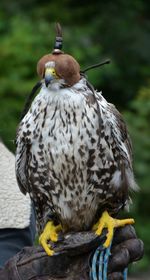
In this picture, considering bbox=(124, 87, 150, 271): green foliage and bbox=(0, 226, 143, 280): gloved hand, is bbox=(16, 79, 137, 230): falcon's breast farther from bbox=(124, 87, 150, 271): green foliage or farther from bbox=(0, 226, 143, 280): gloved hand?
bbox=(124, 87, 150, 271): green foliage

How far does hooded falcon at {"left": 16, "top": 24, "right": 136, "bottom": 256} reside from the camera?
2.97m

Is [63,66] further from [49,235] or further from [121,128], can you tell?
[49,235]

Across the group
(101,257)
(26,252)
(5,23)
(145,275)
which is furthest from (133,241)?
(5,23)

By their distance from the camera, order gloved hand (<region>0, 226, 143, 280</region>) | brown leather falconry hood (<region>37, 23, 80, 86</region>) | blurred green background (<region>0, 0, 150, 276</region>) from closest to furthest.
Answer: brown leather falconry hood (<region>37, 23, 80, 86</region>), gloved hand (<region>0, 226, 143, 280</region>), blurred green background (<region>0, 0, 150, 276</region>)

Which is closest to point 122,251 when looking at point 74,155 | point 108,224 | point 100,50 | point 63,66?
point 108,224

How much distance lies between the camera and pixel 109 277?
3107 mm

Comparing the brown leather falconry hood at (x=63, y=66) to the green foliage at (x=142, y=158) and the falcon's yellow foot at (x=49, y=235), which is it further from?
the green foliage at (x=142, y=158)

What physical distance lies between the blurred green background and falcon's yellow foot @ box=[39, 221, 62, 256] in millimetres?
3057

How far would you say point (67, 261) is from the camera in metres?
→ 3.11

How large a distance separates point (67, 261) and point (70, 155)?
1.13 ft

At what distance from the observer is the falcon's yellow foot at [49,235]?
312 centimetres

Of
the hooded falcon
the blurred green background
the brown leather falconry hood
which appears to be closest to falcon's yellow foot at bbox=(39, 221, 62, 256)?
the hooded falcon

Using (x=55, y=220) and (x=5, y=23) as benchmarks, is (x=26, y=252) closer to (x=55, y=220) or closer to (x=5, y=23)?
(x=55, y=220)

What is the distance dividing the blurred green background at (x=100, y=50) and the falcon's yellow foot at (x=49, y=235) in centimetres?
306
